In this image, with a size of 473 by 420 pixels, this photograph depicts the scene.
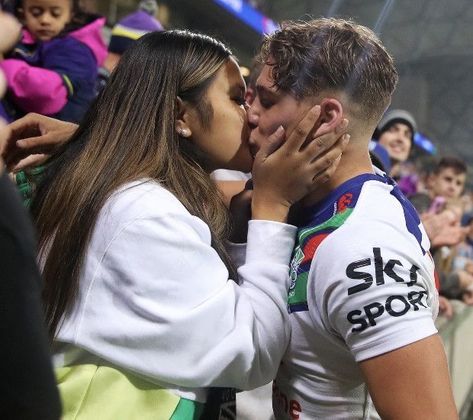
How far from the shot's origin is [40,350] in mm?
604

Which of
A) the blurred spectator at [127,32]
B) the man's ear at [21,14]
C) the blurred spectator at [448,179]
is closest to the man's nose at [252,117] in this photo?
the man's ear at [21,14]

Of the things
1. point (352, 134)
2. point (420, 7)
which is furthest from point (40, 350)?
point (420, 7)

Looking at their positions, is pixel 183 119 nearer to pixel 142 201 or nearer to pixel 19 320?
pixel 142 201

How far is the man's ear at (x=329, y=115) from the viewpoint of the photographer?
120cm

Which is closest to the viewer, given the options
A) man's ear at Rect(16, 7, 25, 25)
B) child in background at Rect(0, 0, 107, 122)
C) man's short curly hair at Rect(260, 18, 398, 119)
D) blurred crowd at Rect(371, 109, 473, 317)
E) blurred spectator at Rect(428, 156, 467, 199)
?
man's short curly hair at Rect(260, 18, 398, 119)

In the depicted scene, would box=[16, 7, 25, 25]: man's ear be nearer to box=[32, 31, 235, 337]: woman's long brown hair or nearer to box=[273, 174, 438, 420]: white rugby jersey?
box=[32, 31, 235, 337]: woman's long brown hair

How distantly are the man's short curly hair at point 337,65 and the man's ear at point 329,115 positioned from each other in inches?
1.9

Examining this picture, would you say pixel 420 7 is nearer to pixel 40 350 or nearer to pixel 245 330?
pixel 245 330

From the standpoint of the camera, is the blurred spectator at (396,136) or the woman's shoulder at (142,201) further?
the blurred spectator at (396,136)

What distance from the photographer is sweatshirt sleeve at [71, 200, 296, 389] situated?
103cm

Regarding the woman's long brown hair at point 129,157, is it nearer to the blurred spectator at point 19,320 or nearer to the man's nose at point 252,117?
the man's nose at point 252,117

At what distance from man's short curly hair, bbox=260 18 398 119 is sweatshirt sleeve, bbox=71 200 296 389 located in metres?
0.36

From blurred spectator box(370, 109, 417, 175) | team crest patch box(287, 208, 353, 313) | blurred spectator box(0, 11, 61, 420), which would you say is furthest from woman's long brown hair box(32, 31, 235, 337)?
blurred spectator box(370, 109, 417, 175)

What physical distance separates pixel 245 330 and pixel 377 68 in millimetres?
554
